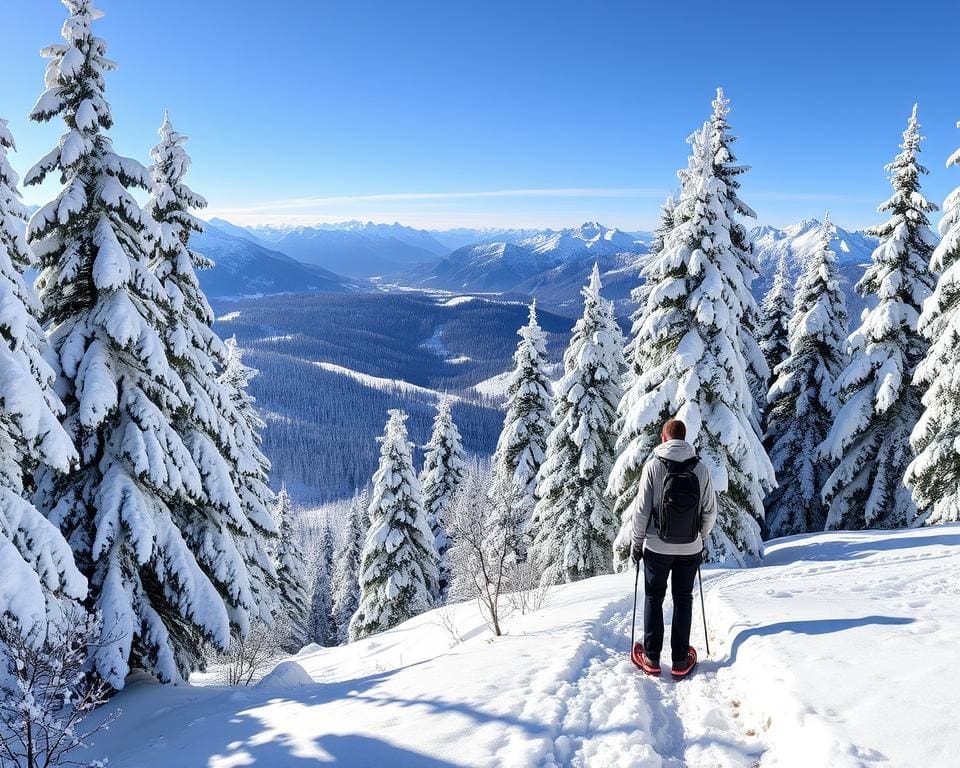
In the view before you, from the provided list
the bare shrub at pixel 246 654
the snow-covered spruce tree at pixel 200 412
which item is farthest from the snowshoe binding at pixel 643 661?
the bare shrub at pixel 246 654

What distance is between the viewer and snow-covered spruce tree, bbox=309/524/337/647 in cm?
4845

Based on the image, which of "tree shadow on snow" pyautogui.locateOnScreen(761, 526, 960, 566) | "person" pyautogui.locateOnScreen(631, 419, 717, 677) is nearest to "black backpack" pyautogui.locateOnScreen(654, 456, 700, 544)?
"person" pyautogui.locateOnScreen(631, 419, 717, 677)

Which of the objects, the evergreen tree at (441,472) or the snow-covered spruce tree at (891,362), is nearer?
the snow-covered spruce tree at (891,362)

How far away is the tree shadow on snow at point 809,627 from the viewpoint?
246 inches

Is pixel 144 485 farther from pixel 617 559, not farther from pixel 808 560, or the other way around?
pixel 808 560

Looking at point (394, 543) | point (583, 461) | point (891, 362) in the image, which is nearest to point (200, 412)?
point (583, 461)

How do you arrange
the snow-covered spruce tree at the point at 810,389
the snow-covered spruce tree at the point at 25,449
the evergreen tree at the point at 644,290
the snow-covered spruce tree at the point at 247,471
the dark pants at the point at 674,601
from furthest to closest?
the snow-covered spruce tree at the point at 810,389 < the evergreen tree at the point at 644,290 < the snow-covered spruce tree at the point at 247,471 < the snow-covered spruce tree at the point at 25,449 < the dark pants at the point at 674,601

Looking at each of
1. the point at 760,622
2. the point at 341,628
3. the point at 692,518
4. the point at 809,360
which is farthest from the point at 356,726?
the point at 341,628

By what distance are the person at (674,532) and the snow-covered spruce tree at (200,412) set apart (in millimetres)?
8430

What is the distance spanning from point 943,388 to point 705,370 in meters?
6.66

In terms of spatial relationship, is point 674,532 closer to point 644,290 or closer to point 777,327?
point 644,290

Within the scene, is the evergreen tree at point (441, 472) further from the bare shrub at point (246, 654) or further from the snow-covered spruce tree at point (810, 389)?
the snow-covered spruce tree at point (810, 389)

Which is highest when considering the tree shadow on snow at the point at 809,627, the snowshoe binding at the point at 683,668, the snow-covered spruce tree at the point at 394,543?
the tree shadow on snow at the point at 809,627

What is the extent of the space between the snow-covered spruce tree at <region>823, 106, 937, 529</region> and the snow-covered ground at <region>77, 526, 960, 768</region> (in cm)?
1046
